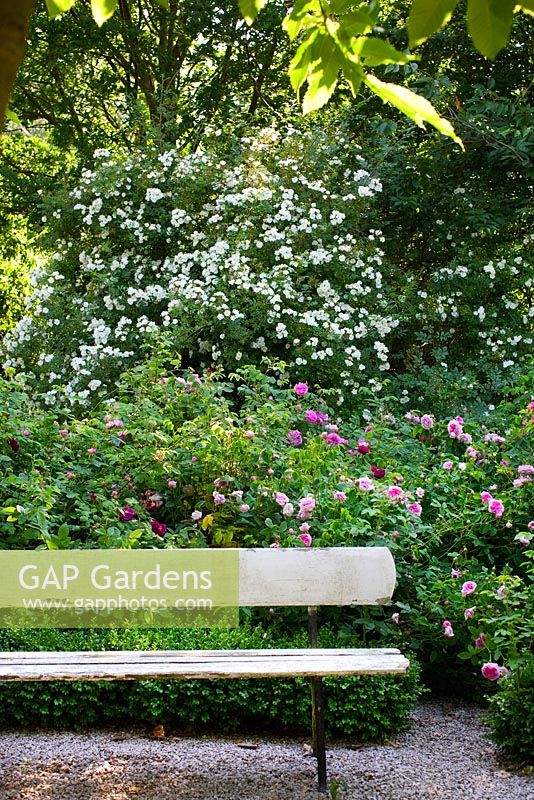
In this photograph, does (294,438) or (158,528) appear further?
(294,438)

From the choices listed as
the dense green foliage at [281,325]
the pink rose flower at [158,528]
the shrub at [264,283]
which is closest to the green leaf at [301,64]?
the dense green foliage at [281,325]

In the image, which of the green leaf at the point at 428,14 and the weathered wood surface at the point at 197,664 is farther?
the weathered wood surface at the point at 197,664

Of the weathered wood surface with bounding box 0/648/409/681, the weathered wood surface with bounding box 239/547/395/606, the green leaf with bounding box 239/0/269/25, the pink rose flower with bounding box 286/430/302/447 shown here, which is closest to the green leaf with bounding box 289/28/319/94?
the green leaf with bounding box 239/0/269/25

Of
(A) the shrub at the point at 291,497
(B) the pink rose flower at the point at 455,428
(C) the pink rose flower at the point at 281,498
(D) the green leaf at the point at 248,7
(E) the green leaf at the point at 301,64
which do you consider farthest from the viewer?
(B) the pink rose flower at the point at 455,428

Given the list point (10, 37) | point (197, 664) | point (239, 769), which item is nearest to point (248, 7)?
point (10, 37)

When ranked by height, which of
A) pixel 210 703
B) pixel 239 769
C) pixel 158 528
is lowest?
pixel 239 769

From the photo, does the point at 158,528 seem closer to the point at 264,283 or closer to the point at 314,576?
the point at 314,576

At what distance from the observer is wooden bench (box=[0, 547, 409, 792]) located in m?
3.06

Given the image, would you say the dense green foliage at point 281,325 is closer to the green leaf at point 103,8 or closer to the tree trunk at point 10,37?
the green leaf at point 103,8

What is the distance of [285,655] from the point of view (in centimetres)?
333

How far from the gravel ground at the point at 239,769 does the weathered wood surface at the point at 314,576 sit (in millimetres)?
570

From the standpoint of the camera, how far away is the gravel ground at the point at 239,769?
3.20m

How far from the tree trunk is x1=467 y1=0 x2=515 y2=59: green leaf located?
64 cm

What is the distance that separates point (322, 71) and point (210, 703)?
268 centimetres
